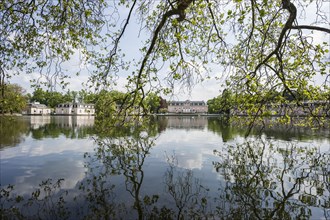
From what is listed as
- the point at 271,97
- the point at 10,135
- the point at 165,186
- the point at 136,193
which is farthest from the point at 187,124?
the point at 271,97

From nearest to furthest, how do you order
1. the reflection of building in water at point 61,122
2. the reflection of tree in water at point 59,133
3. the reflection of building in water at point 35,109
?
the reflection of tree in water at point 59,133 < the reflection of building in water at point 61,122 < the reflection of building in water at point 35,109

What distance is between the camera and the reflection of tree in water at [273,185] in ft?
22.1

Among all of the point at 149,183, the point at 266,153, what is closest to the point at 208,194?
the point at 149,183

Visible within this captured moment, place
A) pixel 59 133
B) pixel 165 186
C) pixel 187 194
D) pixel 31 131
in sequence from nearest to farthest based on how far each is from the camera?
1. pixel 187 194
2. pixel 165 186
3. pixel 59 133
4. pixel 31 131

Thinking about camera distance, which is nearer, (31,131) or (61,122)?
(31,131)

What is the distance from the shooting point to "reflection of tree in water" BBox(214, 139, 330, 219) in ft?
22.1

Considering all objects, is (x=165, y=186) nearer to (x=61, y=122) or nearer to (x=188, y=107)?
(x=61, y=122)

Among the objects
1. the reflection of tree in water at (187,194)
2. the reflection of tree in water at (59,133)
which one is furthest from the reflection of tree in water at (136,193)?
the reflection of tree in water at (59,133)

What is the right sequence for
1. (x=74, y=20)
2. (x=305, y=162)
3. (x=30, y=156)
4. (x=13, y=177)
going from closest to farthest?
1. (x=74, y=20)
2. (x=13, y=177)
3. (x=305, y=162)
4. (x=30, y=156)

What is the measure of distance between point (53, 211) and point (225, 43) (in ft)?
25.6

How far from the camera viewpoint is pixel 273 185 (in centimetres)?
901

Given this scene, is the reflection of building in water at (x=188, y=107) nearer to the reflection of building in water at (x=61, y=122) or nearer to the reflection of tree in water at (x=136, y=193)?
the reflection of building in water at (x=61, y=122)

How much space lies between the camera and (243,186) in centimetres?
877

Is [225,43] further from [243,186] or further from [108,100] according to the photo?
[243,186]
